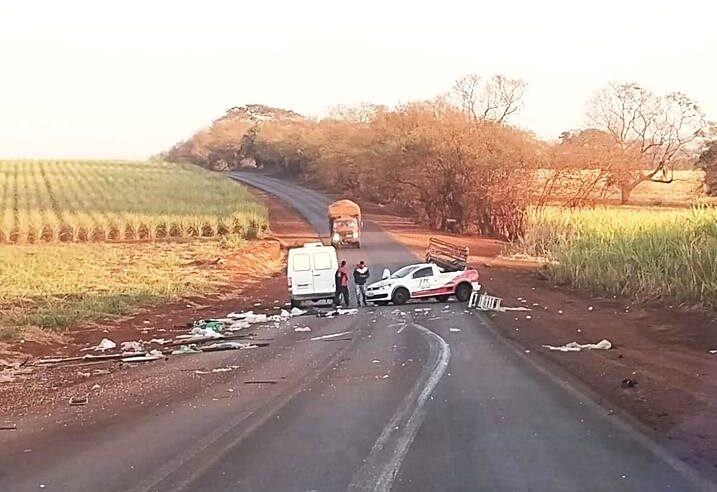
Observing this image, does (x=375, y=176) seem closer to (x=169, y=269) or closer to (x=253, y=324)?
(x=169, y=269)

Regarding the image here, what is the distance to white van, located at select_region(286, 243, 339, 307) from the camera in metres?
31.8

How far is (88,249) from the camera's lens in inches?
2010

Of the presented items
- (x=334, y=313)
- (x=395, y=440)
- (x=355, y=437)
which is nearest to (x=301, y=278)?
(x=334, y=313)

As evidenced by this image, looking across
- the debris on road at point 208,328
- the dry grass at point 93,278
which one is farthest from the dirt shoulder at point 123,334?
the dry grass at point 93,278

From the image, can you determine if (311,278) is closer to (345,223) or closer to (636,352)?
(636,352)

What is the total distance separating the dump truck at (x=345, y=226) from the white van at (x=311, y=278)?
22.0 metres

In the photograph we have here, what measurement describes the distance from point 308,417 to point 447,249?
83.0 feet

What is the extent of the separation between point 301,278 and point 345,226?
74.9 feet

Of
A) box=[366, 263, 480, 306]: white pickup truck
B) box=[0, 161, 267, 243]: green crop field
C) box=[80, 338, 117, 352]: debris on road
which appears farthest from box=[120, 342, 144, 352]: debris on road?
box=[0, 161, 267, 243]: green crop field

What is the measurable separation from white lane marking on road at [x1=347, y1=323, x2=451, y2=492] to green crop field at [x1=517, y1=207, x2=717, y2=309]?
1142cm

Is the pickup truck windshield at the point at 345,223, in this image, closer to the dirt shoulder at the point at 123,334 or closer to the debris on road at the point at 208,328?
the dirt shoulder at the point at 123,334

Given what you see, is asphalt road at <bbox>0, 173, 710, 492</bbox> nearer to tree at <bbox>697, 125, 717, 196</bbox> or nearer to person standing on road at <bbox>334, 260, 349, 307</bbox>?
person standing on road at <bbox>334, 260, 349, 307</bbox>

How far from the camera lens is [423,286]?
32281 mm

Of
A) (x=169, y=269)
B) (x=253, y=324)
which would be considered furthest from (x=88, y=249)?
(x=253, y=324)
